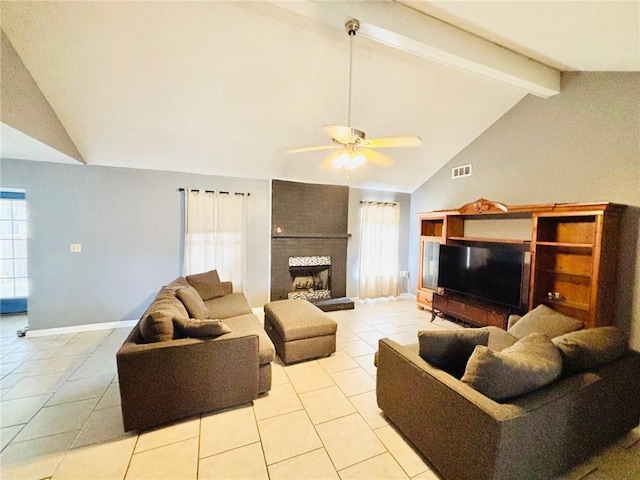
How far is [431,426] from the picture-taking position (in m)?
1.56

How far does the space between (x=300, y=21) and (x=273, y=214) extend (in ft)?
9.37

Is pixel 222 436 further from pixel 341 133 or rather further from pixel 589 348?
pixel 589 348

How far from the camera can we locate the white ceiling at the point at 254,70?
1988mm

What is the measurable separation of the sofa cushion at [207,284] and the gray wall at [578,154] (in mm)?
4360

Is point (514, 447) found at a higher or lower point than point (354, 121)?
lower

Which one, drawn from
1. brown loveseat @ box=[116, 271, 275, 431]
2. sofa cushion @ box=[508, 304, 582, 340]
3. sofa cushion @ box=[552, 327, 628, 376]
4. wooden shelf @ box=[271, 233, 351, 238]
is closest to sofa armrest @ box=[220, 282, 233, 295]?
wooden shelf @ box=[271, 233, 351, 238]

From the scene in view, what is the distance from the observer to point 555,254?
10.8 feet

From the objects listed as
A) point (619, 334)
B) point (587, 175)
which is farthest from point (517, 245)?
point (619, 334)

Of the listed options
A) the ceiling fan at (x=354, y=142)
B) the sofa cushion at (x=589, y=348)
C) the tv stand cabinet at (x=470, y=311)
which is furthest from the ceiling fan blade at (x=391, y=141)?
the tv stand cabinet at (x=470, y=311)

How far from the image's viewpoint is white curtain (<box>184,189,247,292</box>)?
408 centimetres

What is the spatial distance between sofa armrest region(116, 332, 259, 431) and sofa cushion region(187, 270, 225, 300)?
1.80 metres

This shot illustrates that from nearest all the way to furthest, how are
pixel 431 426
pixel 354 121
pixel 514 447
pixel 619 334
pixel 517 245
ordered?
Answer: pixel 514 447 < pixel 431 426 < pixel 619 334 < pixel 354 121 < pixel 517 245

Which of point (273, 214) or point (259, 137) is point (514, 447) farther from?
point (273, 214)

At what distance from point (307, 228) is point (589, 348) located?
3.87 metres
